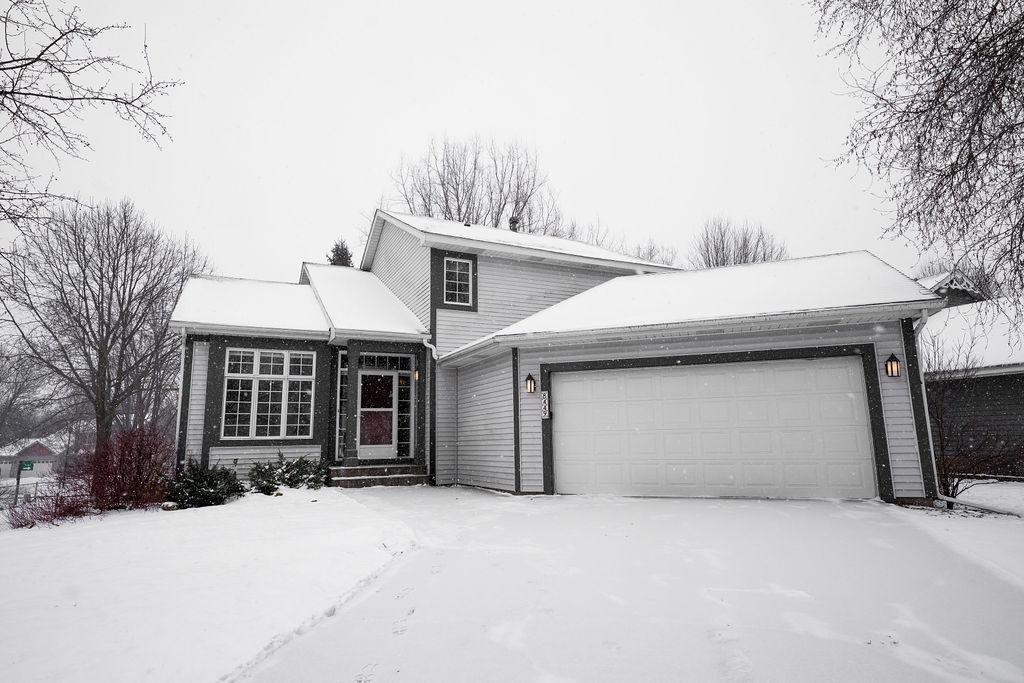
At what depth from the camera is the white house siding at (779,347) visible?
7938 mm

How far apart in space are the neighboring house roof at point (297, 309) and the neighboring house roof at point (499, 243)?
6.17 ft

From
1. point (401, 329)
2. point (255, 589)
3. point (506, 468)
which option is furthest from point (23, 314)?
point (255, 589)

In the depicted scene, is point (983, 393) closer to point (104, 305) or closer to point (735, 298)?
point (735, 298)

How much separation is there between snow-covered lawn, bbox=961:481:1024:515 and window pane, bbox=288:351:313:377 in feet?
39.4

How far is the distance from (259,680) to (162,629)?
947 millimetres

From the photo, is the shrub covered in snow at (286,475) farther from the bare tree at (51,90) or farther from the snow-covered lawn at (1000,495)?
the snow-covered lawn at (1000,495)

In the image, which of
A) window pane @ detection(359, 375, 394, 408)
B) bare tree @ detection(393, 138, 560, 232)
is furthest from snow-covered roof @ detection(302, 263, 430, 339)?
bare tree @ detection(393, 138, 560, 232)

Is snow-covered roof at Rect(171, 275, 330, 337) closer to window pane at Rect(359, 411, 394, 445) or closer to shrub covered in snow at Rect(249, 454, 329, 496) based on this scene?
window pane at Rect(359, 411, 394, 445)

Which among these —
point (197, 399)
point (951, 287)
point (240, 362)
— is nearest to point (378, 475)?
point (240, 362)

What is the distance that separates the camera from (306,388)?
38.7 feet

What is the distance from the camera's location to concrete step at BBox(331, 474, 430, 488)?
1061 centimetres

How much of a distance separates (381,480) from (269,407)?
9.35 feet

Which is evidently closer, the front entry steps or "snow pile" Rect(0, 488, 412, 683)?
"snow pile" Rect(0, 488, 412, 683)

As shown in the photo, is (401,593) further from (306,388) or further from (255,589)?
(306,388)
